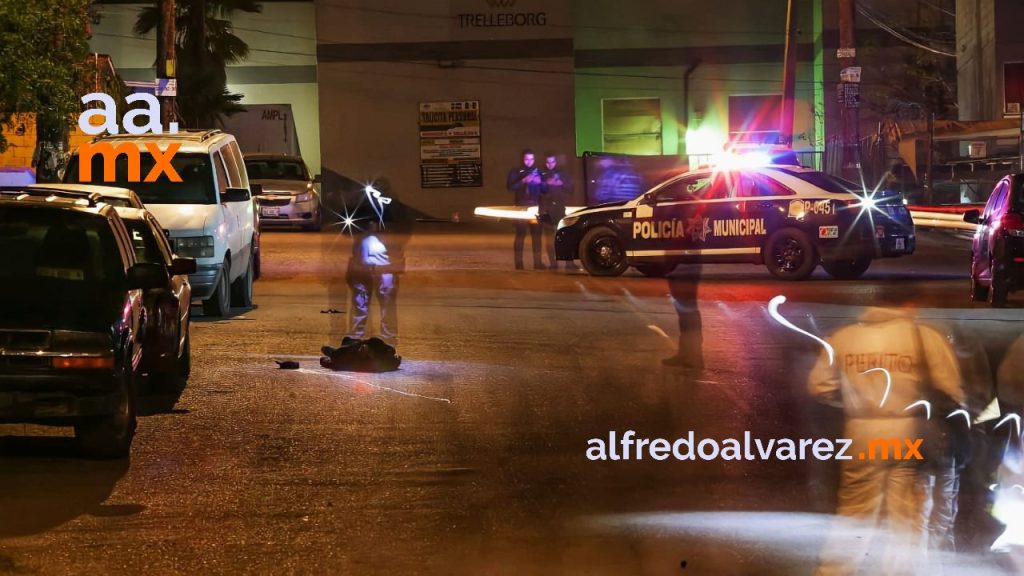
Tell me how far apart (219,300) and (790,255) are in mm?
8120

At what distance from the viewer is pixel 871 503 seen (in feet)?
23.6

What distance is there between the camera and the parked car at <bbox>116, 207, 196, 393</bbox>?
9.60m

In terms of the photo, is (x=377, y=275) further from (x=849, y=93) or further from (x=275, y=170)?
(x=849, y=93)

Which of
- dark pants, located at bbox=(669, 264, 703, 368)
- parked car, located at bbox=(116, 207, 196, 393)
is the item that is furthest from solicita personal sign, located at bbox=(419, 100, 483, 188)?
parked car, located at bbox=(116, 207, 196, 393)

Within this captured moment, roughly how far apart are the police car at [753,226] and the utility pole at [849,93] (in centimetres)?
889

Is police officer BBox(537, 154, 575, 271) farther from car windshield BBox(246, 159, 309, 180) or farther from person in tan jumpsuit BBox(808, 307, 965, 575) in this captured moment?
car windshield BBox(246, 159, 309, 180)

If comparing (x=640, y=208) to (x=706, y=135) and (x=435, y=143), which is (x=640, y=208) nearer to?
(x=435, y=143)

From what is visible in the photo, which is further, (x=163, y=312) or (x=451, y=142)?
(x=451, y=142)

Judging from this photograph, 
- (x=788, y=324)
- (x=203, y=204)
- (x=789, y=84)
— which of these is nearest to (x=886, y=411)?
(x=788, y=324)

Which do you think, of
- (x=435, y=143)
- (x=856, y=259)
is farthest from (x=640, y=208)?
(x=435, y=143)

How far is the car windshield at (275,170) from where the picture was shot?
30.3m

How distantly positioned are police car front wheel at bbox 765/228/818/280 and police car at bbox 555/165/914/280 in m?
0.01

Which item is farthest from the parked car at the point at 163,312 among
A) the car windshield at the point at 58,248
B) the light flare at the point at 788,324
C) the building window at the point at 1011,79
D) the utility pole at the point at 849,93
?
the building window at the point at 1011,79

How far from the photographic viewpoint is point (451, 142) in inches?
1639
